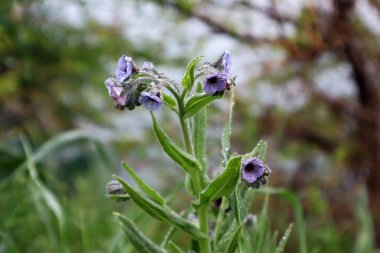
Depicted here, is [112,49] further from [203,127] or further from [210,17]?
[203,127]

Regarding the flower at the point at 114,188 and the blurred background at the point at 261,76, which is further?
the blurred background at the point at 261,76

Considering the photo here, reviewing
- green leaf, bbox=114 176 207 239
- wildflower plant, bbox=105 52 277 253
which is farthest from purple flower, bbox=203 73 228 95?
green leaf, bbox=114 176 207 239

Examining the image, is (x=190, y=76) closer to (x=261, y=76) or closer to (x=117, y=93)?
(x=117, y=93)

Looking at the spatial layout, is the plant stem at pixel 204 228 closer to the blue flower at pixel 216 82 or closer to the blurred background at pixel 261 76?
the blue flower at pixel 216 82

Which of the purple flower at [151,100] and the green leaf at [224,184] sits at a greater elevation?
the purple flower at [151,100]

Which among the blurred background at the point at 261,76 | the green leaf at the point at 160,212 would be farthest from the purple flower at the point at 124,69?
the blurred background at the point at 261,76

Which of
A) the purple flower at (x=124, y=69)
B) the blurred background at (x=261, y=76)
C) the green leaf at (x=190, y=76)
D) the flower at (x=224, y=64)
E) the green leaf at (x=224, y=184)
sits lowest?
the green leaf at (x=224, y=184)

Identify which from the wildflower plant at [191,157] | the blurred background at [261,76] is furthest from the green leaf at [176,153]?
the blurred background at [261,76]

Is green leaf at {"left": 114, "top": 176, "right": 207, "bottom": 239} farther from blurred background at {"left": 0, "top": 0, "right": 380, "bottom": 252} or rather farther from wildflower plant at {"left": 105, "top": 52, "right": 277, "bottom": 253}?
blurred background at {"left": 0, "top": 0, "right": 380, "bottom": 252}

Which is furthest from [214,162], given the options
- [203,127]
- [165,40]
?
[203,127]
